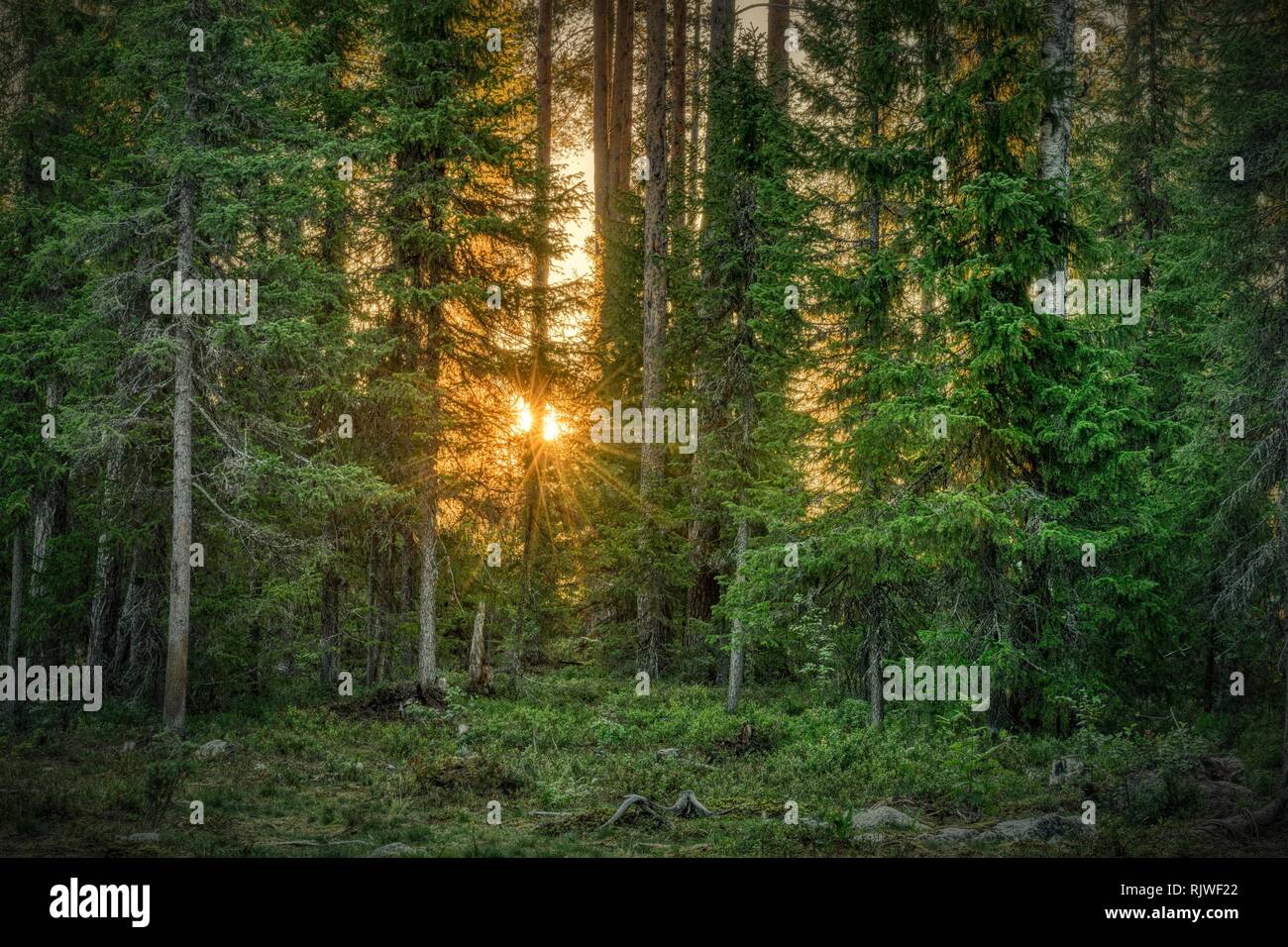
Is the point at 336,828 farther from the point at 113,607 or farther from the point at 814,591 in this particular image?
the point at 113,607

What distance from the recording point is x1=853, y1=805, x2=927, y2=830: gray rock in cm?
1153

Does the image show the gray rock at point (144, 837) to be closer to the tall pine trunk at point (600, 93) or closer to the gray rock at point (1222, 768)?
the gray rock at point (1222, 768)

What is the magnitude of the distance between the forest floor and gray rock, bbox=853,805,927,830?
5 centimetres

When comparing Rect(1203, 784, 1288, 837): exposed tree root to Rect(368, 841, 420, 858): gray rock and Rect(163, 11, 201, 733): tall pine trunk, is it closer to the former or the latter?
Rect(368, 841, 420, 858): gray rock

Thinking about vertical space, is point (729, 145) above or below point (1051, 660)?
above

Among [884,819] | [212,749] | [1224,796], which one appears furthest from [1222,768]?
[212,749]

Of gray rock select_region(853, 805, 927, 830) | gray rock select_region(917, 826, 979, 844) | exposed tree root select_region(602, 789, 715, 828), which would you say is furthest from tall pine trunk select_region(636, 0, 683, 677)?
gray rock select_region(917, 826, 979, 844)

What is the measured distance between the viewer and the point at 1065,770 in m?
13.2

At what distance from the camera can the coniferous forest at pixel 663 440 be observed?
13.4m

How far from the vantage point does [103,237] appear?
640 inches

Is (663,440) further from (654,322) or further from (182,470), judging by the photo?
(182,470)

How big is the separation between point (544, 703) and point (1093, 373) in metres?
12.4
